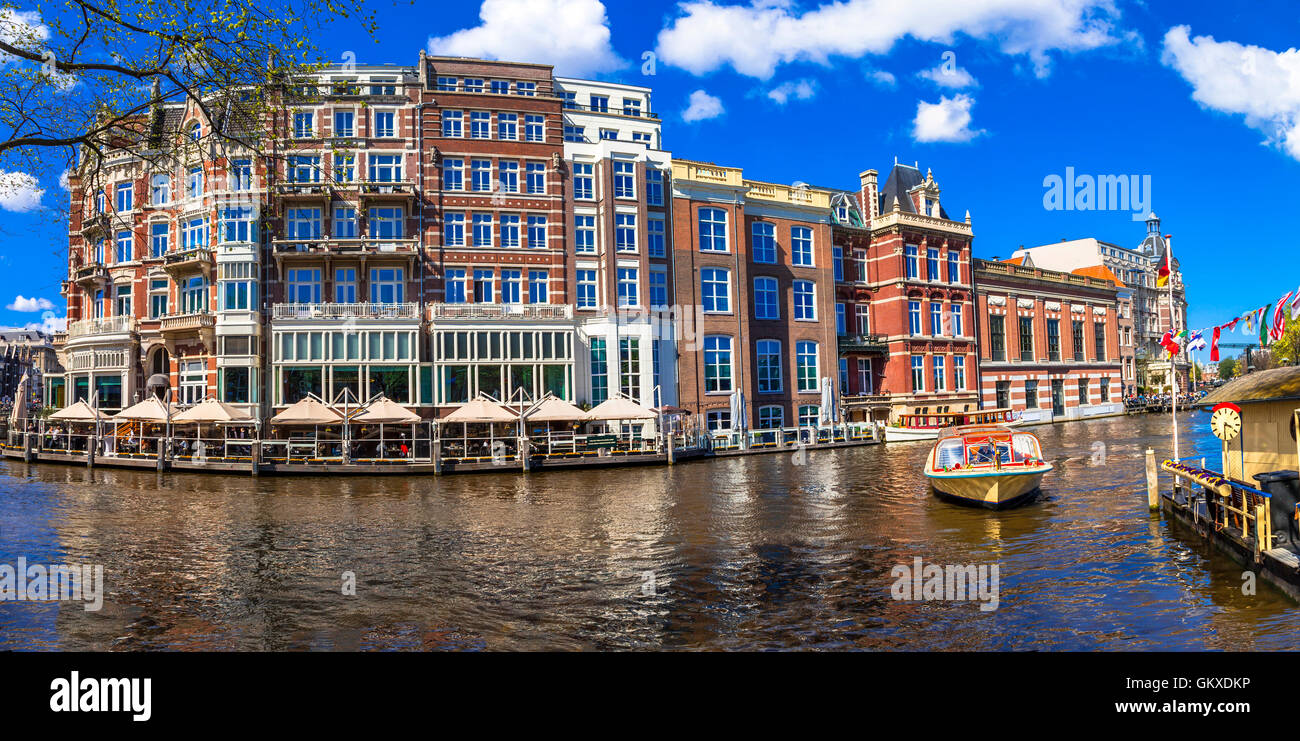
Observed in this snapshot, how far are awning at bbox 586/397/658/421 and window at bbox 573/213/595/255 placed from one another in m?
12.1

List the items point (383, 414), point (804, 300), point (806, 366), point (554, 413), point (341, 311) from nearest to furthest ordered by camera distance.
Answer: point (383, 414)
point (554, 413)
point (341, 311)
point (806, 366)
point (804, 300)

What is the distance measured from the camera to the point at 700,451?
41906mm

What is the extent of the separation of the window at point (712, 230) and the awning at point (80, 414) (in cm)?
3421

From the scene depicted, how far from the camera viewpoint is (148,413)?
37.2 meters

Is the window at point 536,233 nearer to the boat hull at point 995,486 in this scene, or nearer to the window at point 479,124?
the window at point 479,124

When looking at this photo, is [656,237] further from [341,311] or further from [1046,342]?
[1046,342]

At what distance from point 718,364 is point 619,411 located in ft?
45.8

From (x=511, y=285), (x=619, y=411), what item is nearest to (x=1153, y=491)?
(x=619, y=411)

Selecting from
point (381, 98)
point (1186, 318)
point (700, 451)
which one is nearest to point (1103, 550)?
point (700, 451)

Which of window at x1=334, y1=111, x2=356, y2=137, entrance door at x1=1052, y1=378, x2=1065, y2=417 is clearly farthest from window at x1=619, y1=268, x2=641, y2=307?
entrance door at x1=1052, y1=378, x2=1065, y2=417

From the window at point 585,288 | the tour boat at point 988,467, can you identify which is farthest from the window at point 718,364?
the tour boat at point 988,467

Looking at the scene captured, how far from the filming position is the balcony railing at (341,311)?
42.3 m

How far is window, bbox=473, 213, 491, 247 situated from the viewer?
46219mm
